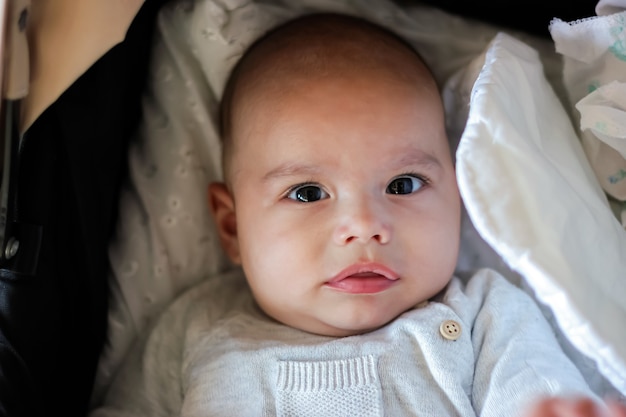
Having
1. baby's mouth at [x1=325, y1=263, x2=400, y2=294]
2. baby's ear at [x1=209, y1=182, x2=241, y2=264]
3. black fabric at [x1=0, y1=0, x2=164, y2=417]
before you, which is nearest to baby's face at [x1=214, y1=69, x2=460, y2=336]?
baby's mouth at [x1=325, y1=263, x2=400, y2=294]

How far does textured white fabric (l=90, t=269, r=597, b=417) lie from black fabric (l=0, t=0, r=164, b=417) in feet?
0.34

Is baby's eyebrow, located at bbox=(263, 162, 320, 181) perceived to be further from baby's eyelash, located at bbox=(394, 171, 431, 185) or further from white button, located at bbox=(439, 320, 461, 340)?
white button, located at bbox=(439, 320, 461, 340)

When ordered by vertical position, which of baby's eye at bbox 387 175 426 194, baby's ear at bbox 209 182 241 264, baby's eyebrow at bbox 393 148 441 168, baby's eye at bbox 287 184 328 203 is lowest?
baby's ear at bbox 209 182 241 264

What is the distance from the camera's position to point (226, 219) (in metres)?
1.30

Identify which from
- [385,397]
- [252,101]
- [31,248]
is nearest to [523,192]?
[385,397]

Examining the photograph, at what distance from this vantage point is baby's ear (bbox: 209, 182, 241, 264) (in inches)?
50.8

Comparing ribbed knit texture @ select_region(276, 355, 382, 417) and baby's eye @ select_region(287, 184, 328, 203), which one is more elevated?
baby's eye @ select_region(287, 184, 328, 203)

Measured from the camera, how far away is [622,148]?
1139 mm

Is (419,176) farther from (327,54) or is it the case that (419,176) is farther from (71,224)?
(71,224)

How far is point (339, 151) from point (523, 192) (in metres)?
0.28

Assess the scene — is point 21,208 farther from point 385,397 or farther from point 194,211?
point 385,397

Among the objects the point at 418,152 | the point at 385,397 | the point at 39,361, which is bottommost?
the point at 385,397

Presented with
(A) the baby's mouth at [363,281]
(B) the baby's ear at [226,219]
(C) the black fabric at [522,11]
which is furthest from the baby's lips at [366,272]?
(C) the black fabric at [522,11]

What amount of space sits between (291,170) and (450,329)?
1.01 feet
